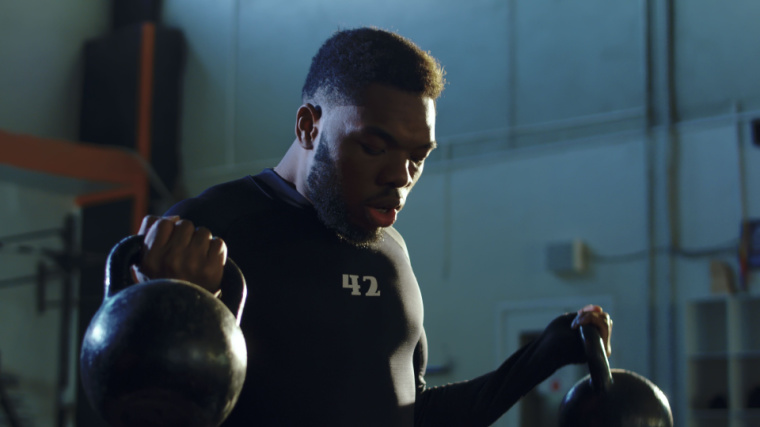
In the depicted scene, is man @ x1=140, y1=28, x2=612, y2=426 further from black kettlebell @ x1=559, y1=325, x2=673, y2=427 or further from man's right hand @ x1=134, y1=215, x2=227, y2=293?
man's right hand @ x1=134, y1=215, x2=227, y2=293

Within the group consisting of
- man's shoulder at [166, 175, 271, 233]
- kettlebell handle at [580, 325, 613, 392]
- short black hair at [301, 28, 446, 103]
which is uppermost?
short black hair at [301, 28, 446, 103]

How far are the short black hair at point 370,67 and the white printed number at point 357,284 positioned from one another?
31 centimetres

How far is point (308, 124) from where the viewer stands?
1.56m

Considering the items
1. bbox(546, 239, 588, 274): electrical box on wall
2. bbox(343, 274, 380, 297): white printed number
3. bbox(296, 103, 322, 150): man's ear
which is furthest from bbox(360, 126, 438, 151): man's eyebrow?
bbox(546, 239, 588, 274): electrical box on wall

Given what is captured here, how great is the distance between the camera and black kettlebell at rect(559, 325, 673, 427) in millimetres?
1436

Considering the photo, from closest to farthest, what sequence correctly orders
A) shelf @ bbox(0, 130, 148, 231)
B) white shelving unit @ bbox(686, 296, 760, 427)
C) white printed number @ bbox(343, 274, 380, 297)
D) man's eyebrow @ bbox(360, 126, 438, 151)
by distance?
man's eyebrow @ bbox(360, 126, 438, 151), white printed number @ bbox(343, 274, 380, 297), white shelving unit @ bbox(686, 296, 760, 427), shelf @ bbox(0, 130, 148, 231)

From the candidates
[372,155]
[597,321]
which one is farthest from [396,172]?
[597,321]

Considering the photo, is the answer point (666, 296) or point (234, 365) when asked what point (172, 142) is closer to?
point (666, 296)

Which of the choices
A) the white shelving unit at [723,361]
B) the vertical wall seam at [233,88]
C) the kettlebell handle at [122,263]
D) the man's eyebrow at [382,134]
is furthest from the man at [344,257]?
the vertical wall seam at [233,88]

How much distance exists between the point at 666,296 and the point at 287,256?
539 cm

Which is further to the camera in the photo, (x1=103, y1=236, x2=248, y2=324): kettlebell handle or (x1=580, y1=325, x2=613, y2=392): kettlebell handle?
(x1=580, y1=325, x2=613, y2=392): kettlebell handle

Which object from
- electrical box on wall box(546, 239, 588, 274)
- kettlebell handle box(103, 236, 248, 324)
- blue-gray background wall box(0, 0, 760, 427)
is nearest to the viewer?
kettlebell handle box(103, 236, 248, 324)

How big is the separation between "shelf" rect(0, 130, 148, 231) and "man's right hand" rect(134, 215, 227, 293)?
815 cm

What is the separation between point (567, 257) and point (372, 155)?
5.50 meters
